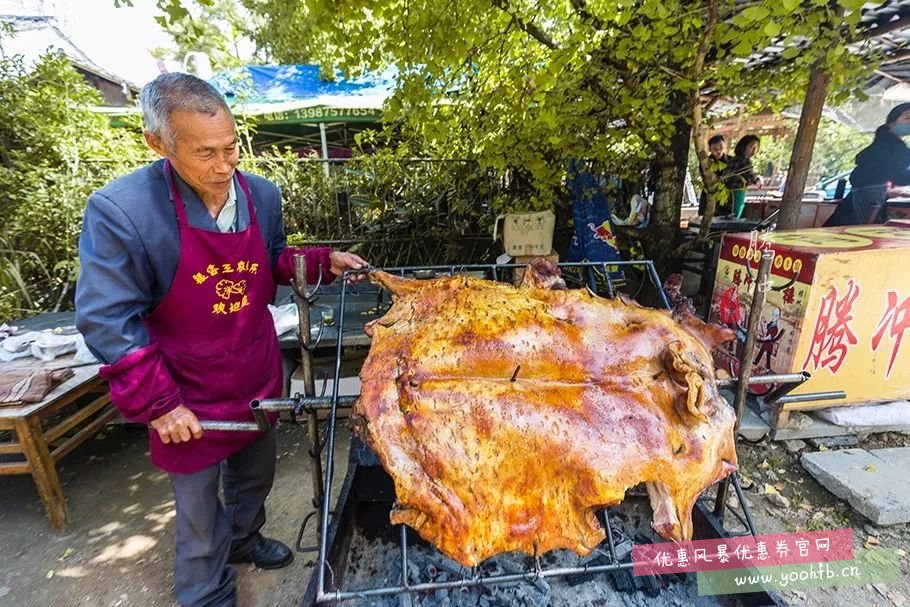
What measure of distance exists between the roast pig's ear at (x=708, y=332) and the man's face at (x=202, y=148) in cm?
218

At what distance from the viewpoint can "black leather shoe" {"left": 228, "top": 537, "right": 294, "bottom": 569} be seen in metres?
2.83


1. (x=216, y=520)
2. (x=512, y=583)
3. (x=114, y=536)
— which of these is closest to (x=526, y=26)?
(x=512, y=583)

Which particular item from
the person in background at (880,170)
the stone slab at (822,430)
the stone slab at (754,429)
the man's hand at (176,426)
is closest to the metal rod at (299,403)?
the man's hand at (176,426)

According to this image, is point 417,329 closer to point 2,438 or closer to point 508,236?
point 508,236

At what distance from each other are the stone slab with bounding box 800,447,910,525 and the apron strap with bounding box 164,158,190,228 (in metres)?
4.65

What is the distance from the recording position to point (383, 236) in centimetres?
692

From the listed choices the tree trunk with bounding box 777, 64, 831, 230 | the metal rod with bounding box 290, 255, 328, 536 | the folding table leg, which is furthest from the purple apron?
the tree trunk with bounding box 777, 64, 831, 230

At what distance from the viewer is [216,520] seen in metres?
2.34

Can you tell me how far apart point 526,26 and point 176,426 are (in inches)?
172

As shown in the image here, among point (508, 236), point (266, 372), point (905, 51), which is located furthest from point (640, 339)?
point (905, 51)

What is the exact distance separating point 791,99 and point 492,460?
6.36 meters

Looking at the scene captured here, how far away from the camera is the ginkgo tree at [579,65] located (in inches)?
138

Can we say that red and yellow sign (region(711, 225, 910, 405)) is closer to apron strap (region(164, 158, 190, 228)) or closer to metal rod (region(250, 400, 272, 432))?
metal rod (region(250, 400, 272, 432))

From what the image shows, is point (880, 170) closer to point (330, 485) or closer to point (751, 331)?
point (751, 331)
